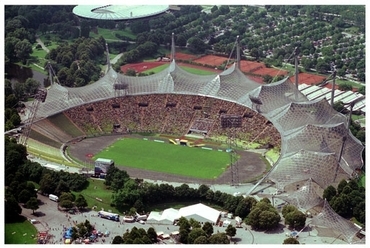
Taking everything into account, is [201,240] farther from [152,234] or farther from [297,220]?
[297,220]

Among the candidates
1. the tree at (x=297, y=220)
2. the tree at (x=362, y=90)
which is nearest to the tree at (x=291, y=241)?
the tree at (x=297, y=220)

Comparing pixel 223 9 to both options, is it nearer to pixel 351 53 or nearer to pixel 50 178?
pixel 351 53

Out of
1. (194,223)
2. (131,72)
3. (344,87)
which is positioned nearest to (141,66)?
(131,72)

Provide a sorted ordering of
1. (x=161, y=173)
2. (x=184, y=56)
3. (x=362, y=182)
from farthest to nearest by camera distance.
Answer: (x=184, y=56) < (x=161, y=173) < (x=362, y=182)

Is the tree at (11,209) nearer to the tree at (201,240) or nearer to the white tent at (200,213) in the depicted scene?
the white tent at (200,213)

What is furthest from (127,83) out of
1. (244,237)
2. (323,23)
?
(323,23)

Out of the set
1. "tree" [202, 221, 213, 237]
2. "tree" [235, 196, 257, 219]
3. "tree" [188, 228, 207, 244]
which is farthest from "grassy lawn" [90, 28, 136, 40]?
"tree" [188, 228, 207, 244]
